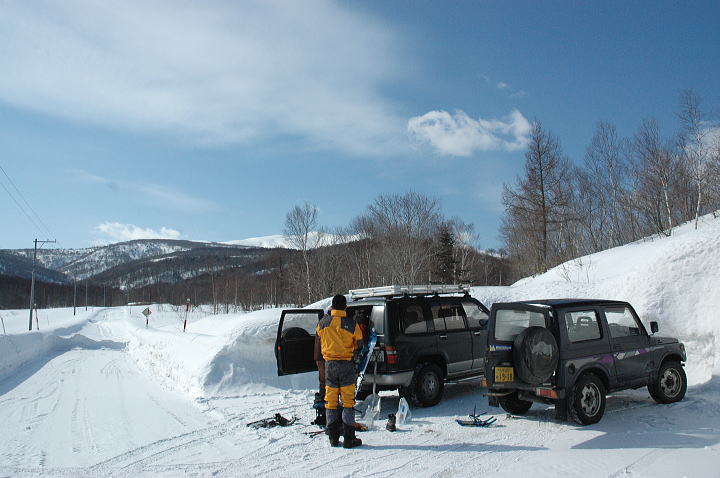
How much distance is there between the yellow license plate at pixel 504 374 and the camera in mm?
7543

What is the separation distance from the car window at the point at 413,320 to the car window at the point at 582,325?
2690 millimetres

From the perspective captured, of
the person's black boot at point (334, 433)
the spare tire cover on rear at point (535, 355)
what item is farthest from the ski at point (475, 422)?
the person's black boot at point (334, 433)

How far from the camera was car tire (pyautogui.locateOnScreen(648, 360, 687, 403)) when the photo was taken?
8.27 metres

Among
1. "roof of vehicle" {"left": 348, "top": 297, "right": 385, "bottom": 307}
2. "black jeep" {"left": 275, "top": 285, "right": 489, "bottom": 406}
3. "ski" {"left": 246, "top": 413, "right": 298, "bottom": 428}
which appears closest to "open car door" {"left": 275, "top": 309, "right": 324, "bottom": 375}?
"black jeep" {"left": 275, "top": 285, "right": 489, "bottom": 406}

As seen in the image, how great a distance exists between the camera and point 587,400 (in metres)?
7.37

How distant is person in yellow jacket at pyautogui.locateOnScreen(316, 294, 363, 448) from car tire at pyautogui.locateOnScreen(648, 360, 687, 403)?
16.2ft

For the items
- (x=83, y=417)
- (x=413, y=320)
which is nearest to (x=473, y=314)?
(x=413, y=320)

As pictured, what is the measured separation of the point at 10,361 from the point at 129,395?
8898 mm

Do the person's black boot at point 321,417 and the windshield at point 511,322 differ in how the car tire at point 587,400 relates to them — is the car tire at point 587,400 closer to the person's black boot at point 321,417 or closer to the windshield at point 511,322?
the windshield at point 511,322

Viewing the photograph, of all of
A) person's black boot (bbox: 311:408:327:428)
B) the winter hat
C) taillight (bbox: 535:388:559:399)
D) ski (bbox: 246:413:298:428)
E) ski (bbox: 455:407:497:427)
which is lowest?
ski (bbox: 455:407:497:427)

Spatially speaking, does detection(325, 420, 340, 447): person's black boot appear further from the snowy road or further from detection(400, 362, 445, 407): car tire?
the snowy road

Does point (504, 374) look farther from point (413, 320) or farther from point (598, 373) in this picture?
point (413, 320)

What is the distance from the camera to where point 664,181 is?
31781mm

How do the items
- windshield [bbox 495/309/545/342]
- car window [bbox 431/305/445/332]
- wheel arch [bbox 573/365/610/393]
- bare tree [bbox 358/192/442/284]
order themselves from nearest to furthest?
wheel arch [bbox 573/365/610/393]
windshield [bbox 495/309/545/342]
car window [bbox 431/305/445/332]
bare tree [bbox 358/192/442/284]
